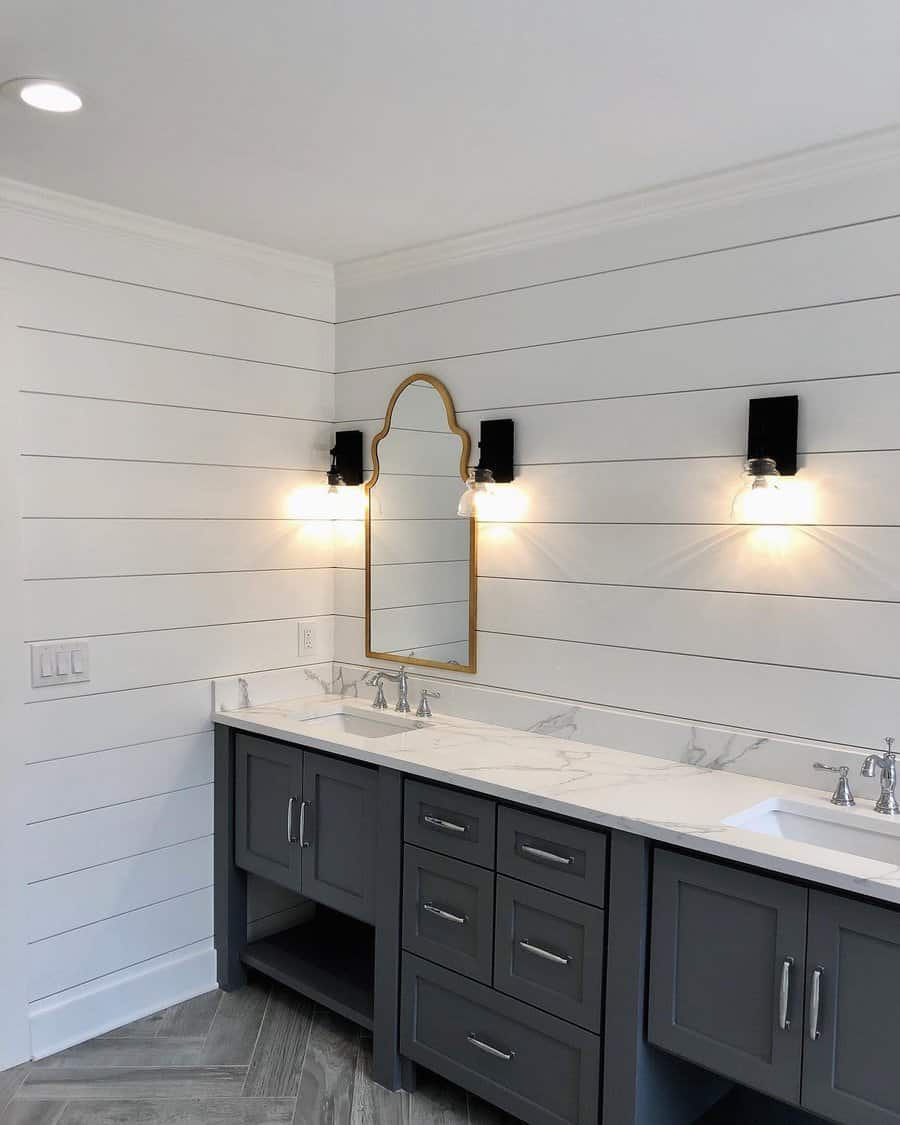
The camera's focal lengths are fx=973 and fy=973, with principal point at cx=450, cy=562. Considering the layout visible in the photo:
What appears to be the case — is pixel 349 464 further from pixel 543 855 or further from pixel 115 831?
pixel 543 855

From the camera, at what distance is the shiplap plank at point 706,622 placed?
7.43 ft

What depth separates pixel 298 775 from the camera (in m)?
2.89

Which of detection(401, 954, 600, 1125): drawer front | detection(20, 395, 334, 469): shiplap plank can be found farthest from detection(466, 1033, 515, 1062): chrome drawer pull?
detection(20, 395, 334, 469): shiplap plank

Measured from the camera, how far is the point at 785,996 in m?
1.88

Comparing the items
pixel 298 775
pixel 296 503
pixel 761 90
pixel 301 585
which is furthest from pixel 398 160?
pixel 298 775

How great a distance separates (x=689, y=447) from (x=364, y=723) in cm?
141

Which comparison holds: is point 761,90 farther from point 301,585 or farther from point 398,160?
point 301,585

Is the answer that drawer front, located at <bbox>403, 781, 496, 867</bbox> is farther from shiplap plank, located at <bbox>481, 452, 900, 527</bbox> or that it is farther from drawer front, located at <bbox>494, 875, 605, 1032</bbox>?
shiplap plank, located at <bbox>481, 452, 900, 527</bbox>

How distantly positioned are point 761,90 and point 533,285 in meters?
0.99

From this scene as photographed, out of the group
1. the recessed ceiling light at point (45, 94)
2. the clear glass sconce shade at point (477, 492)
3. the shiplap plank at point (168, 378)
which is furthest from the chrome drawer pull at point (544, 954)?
the recessed ceiling light at point (45, 94)

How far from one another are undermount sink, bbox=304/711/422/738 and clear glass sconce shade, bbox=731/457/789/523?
122 centimetres

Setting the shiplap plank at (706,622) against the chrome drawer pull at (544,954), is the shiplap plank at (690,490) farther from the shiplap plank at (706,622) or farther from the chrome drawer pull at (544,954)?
the chrome drawer pull at (544,954)

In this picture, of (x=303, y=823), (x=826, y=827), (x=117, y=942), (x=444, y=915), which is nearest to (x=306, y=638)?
(x=303, y=823)

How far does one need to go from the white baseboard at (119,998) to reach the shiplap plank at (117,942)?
3 centimetres
